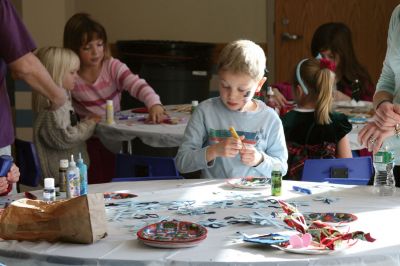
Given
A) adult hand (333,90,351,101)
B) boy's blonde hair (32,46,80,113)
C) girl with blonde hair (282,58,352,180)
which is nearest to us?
girl with blonde hair (282,58,352,180)

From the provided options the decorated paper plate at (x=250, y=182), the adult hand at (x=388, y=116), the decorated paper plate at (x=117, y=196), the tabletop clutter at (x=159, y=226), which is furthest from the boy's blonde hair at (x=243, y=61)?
the tabletop clutter at (x=159, y=226)

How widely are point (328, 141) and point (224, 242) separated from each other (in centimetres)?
196

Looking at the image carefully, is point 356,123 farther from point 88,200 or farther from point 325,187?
point 88,200

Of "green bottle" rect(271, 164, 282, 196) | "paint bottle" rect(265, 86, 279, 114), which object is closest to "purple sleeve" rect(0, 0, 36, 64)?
"green bottle" rect(271, 164, 282, 196)

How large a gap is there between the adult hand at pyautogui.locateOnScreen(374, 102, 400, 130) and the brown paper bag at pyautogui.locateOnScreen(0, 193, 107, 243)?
1.20 metres

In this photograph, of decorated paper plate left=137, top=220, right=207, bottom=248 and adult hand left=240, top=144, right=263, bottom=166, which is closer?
decorated paper plate left=137, top=220, right=207, bottom=248

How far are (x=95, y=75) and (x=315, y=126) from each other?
172 centimetres

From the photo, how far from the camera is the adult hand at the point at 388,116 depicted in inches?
114

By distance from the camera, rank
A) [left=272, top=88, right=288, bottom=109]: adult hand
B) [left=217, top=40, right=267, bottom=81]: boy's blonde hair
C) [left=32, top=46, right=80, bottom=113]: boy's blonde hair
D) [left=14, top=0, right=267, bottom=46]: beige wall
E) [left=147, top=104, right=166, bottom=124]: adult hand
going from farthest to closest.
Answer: [left=14, top=0, right=267, bottom=46]: beige wall
[left=272, top=88, right=288, bottom=109]: adult hand
[left=147, top=104, right=166, bottom=124]: adult hand
[left=32, top=46, right=80, bottom=113]: boy's blonde hair
[left=217, top=40, right=267, bottom=81]: boy's blonde hair

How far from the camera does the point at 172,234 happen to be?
2.22 metres

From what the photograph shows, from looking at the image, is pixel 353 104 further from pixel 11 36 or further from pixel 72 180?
pixel 72 180

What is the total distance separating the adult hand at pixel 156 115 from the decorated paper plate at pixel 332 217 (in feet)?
7.39

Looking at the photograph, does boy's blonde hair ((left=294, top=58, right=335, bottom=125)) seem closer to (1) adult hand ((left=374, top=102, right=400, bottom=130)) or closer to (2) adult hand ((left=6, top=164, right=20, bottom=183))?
(1) adult hand ((left=374, top=102, right=400, bottom=130))

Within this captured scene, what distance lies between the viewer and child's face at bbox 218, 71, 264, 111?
320 centimetres
